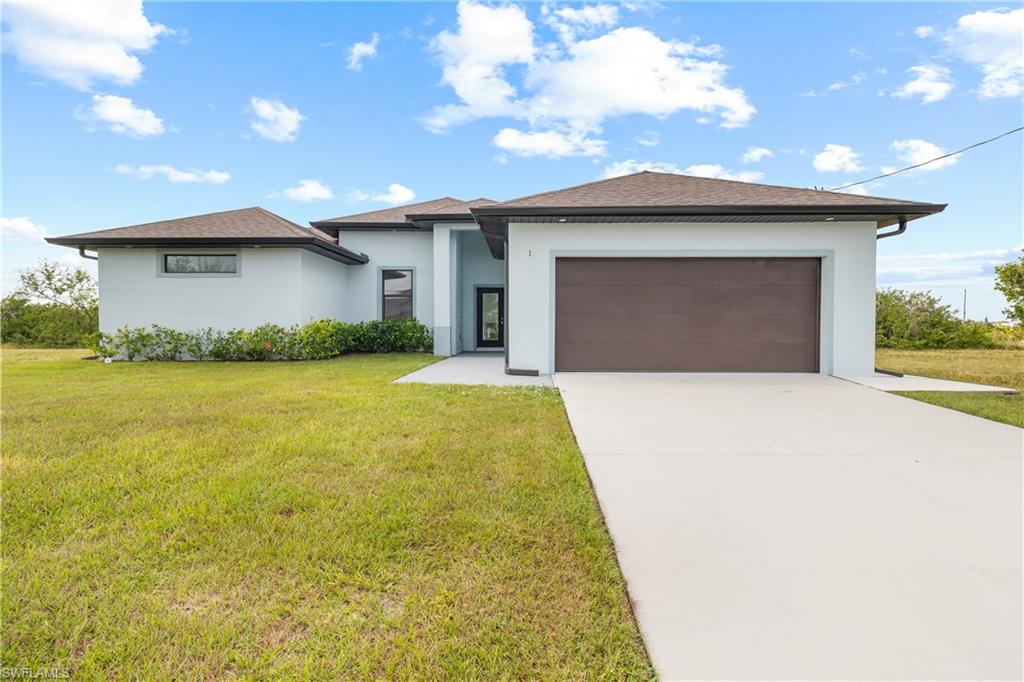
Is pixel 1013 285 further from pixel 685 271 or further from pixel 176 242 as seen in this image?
pixel 176 242

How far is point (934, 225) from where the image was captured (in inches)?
357

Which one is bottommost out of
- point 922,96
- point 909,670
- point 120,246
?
point 909,670

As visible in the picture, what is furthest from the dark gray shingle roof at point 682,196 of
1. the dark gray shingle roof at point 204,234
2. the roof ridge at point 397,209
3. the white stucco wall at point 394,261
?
the roof ridge at point 397,209

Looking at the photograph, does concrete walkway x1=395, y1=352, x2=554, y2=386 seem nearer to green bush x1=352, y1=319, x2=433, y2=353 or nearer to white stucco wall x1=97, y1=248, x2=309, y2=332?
green bush x1=352, y1=319, x2=433, y2=353

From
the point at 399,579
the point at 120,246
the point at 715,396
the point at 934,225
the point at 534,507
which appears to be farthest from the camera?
the point at 120,246

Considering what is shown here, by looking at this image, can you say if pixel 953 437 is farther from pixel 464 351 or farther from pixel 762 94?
pixel 762 94

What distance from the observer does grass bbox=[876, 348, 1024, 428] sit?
5.89 meters

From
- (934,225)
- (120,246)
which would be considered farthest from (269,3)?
(934,225)

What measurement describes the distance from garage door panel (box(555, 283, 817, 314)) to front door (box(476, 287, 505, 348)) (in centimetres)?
680

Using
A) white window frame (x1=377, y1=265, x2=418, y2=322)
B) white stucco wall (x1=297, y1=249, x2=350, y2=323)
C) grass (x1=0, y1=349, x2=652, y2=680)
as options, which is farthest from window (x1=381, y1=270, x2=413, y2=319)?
grass (x1=0, y1=349, x2=652, y2=680)

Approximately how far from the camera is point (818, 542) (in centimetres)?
255

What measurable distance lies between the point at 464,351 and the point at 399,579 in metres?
12.8

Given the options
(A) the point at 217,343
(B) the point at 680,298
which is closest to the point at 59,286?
(A) the point at 217,343

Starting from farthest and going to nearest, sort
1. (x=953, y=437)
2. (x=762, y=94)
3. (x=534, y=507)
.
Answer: (x=762, y=94) < (x=953, y=437) < (x=534, y=507)
